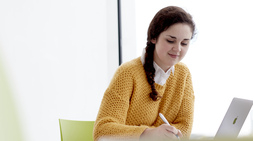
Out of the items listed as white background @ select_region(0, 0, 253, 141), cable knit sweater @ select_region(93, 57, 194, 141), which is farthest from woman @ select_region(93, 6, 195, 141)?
white background @ select_region(0, 0, 253, 141)

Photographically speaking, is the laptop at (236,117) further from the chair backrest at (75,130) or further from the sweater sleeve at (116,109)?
the chair backrest at (75,130)

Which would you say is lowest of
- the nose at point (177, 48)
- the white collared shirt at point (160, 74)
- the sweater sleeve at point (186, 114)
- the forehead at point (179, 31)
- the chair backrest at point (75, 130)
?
the chair backrest at point (75, 130)

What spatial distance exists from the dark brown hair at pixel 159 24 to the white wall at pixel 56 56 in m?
1.29

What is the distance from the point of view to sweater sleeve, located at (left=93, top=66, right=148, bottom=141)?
52.2 inches

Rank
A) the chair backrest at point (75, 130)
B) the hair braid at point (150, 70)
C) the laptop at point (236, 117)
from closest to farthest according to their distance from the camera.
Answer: the laptop at point (236, 117), the hair braid at point (150, 70), the chair backrest at point (75, 130)

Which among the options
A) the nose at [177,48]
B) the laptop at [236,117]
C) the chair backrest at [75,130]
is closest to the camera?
the laptop at [236,117]

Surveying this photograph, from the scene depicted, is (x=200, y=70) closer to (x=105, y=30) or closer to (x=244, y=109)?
(x=105, y=30)

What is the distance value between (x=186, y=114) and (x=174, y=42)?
1.14 ft

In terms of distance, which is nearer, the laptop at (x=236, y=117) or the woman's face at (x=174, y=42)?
the laptop at (x=236, y=117)

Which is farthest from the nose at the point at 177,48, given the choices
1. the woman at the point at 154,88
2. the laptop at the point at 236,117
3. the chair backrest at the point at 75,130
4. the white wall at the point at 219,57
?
the white wall at the point at 219,57

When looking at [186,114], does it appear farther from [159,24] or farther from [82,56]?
[82,56]

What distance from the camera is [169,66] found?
1513 mm

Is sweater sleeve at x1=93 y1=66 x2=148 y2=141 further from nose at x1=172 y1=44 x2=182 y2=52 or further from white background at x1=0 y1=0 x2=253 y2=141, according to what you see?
white background at x1=0 y1=0 x2=253 y2=141

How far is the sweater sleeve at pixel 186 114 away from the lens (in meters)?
1.51
